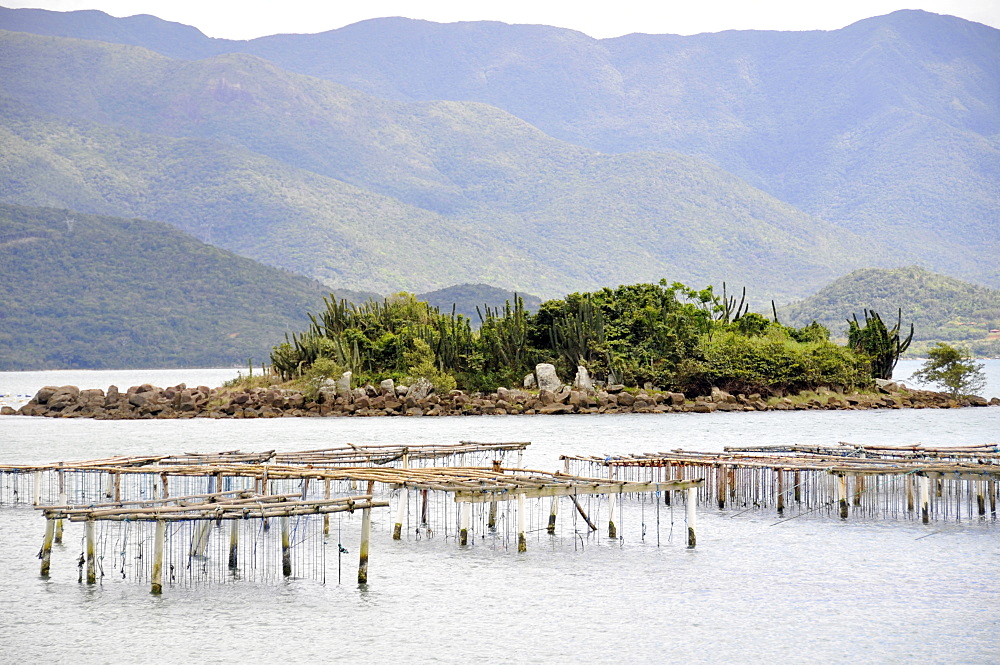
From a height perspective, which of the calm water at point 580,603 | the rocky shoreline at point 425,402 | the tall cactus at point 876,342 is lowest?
the calm water at point 580,603

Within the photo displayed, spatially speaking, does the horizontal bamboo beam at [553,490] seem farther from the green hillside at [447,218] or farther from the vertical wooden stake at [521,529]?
the green hillside at [447,218]

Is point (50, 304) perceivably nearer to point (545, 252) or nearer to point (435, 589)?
point (545, 252)

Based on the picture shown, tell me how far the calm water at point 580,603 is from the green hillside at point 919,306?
293 ft

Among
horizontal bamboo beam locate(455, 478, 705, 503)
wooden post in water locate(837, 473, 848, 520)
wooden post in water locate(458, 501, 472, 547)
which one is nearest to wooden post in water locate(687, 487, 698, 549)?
horizontal bamboo beam locate(455, 478, 705, 503)

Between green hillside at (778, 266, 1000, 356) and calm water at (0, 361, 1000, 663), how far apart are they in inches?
3514

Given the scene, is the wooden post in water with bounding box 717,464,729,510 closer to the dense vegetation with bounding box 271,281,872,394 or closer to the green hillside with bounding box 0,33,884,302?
the dense vegetation with bounding box 271,281,872,394

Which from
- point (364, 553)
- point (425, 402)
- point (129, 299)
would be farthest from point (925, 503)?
point (129, 299)

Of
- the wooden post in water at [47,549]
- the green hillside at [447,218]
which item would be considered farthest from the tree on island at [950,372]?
the green hillside at [447,218]

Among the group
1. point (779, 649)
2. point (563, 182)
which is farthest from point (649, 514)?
point (563, 182)

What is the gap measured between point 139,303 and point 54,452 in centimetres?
8966

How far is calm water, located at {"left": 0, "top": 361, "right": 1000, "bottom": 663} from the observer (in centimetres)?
1246

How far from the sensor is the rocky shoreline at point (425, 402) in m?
44.8

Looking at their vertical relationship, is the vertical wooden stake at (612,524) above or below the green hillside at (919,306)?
below

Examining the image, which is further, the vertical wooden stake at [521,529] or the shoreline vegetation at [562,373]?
the shoreline vegetation at [562,373]
